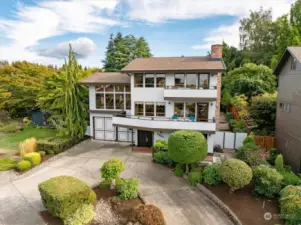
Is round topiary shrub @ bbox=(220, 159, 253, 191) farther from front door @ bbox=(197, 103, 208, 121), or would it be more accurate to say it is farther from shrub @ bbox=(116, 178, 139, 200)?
front door @ bbox=(197, 103, 208, 121)

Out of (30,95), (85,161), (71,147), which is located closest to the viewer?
(85,161)

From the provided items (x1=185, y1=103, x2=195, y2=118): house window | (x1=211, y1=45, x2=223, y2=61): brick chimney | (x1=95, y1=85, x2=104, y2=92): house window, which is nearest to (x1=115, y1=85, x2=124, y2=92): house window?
(x1=95, y1=85, x2=104, y2=92): house window

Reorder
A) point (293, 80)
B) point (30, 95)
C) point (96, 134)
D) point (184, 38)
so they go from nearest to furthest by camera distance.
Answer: point (293, 80) < point (96, 134) < point (184, 38) < point (30, 95)

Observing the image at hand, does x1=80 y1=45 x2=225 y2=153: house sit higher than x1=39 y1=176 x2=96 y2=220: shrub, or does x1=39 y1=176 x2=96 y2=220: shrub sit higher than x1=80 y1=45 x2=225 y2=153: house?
x1=80 y1=45 x2=225 y2=153: house

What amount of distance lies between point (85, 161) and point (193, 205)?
8478mm

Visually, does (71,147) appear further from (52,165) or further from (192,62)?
(192,62)

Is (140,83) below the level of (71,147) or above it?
above

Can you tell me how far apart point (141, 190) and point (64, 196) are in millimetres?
Answer: 4231

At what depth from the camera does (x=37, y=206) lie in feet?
28.2

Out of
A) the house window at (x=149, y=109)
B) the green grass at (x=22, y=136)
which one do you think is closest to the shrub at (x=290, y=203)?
the house window at (x=149, y=109)

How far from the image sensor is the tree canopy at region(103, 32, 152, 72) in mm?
38719

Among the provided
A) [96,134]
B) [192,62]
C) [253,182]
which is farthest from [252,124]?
[96,134]

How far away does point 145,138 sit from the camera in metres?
16.9

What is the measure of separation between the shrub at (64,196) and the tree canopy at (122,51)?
107 ft
